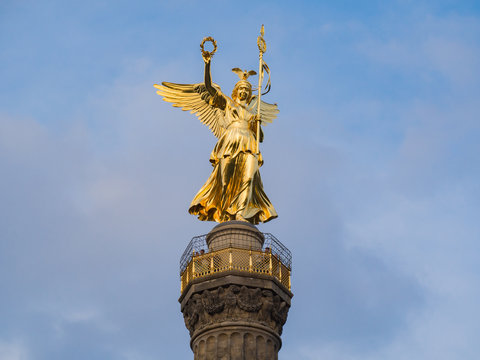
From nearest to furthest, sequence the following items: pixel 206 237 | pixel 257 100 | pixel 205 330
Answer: pixel 205 330 < pixel 206 237 < pixel 257 100

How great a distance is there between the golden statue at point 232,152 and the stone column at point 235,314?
3.16 metres

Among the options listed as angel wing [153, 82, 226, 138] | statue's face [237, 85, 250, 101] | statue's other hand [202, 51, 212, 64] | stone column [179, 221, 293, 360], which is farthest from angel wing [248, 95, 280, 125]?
stone column [179, 221, 293, 360]

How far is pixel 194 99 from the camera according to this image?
4403 centimetres

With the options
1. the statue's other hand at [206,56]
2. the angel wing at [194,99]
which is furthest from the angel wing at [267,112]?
the statue's other hand at [206,56]

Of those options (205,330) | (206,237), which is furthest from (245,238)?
(205,330)

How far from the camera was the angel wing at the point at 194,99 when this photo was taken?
43.7 meters

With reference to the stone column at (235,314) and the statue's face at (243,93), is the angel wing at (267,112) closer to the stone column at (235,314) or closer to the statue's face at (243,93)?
the statue's face at (243,93)

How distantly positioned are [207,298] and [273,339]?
2.88m

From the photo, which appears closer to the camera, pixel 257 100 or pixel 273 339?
pixel 273 339

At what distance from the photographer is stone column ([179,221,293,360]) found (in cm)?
3575

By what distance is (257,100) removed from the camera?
141 feet

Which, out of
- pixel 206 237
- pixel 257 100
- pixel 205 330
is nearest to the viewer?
pixel 205 330

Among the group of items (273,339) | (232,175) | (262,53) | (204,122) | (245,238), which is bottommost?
(273,339)

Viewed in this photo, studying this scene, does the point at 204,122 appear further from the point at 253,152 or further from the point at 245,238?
the point at 245,238
